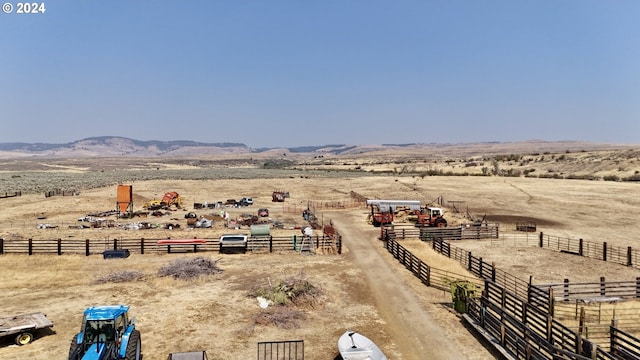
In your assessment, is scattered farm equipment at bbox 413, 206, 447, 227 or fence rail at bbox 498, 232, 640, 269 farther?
scattered farm equipment at bbox 413, 206, 447, 227

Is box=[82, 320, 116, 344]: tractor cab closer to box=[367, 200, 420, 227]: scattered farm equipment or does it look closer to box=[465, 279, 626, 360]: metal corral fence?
box=[465, 279, 626, 360]: metal corral fence

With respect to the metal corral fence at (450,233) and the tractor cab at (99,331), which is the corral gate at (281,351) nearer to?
the tractor cab at (99,331)

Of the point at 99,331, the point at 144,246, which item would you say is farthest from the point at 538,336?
the point at 144,246

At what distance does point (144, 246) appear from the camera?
32.3 m

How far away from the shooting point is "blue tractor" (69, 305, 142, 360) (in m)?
12.4

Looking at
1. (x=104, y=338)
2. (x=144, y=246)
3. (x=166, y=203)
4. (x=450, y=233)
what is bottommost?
(x=144, y=246)

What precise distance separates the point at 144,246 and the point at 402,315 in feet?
67.5

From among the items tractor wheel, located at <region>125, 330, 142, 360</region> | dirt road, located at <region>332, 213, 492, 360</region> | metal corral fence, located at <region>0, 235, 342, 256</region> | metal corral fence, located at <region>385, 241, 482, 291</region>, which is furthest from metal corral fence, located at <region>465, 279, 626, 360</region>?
metal corral fence, located at <region>0, 235, 342, 256</region>

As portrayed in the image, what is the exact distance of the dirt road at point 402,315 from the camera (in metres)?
16.4

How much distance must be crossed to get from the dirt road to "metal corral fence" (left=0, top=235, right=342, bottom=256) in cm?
326

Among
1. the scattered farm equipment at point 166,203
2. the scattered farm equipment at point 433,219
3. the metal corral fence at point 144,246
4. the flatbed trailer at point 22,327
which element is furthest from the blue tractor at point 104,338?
the scattered farm equipment at point 166,203

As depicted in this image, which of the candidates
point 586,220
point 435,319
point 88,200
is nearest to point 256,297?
point 435,319

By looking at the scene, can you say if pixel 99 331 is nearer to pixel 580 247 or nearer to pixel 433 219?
pixel 580 247

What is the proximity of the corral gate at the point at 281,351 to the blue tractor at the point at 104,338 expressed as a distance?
4.32m
